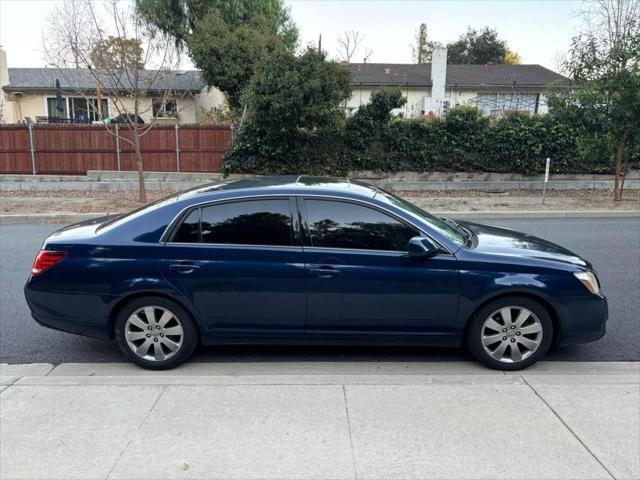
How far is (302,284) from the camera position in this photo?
4.39 meters

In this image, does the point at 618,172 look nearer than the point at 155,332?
No

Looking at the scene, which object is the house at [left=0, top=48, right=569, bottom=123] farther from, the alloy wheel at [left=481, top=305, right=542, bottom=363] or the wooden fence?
the alloy wheel at [left=481, top=305, right=542, bottom=363]

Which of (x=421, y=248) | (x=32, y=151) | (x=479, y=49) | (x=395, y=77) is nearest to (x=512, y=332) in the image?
(x=421, y=248)

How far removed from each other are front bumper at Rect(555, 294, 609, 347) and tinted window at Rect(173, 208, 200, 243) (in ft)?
9.65

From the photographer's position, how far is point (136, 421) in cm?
363

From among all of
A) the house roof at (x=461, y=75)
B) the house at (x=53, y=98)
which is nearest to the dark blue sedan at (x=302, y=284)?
the house at (x=53, y=98)

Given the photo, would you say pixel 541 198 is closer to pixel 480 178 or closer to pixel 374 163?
pixel 480 178

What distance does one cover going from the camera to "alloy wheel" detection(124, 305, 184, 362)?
4.47 meters

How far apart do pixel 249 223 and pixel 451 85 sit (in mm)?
31361

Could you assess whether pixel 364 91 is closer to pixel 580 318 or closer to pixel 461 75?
pixel 461 75

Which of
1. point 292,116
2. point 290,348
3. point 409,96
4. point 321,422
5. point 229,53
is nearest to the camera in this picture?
point 321,422

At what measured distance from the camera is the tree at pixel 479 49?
2276 inches

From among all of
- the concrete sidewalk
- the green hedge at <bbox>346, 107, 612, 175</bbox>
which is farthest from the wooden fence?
the concrete sidewalk

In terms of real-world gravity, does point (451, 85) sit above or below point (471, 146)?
above
